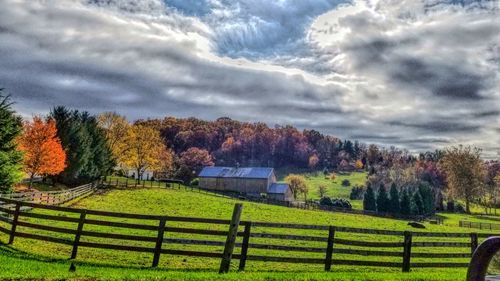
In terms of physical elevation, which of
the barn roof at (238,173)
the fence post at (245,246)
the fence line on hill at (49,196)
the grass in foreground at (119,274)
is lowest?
the fence line on hill at (49,196)

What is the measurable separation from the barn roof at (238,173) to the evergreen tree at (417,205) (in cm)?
3503

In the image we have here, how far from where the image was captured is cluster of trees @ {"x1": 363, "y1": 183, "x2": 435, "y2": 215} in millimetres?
90250

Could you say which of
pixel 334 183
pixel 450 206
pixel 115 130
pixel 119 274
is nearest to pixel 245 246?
pixel 119 274

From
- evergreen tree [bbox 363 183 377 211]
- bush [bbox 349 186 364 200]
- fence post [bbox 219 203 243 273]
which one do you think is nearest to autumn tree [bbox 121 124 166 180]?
evergreen tree [bbox 363 183 377 211]

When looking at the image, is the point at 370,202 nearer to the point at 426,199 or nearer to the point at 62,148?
the point at 426,199

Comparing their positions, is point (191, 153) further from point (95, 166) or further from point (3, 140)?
point (3, 140)

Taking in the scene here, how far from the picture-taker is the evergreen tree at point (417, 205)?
307ft

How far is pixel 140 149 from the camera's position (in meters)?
86.9

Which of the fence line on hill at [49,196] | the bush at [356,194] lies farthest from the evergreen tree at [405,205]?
the fence line on hill at [49,196]

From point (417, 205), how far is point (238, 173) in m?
44.3

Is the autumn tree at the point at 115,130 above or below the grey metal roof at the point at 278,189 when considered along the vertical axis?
above

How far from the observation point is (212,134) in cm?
19275

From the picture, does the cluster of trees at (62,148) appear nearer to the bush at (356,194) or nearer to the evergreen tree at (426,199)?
the evergreen tree at (426,199)

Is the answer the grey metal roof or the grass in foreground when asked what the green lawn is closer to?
the grey metal roof
